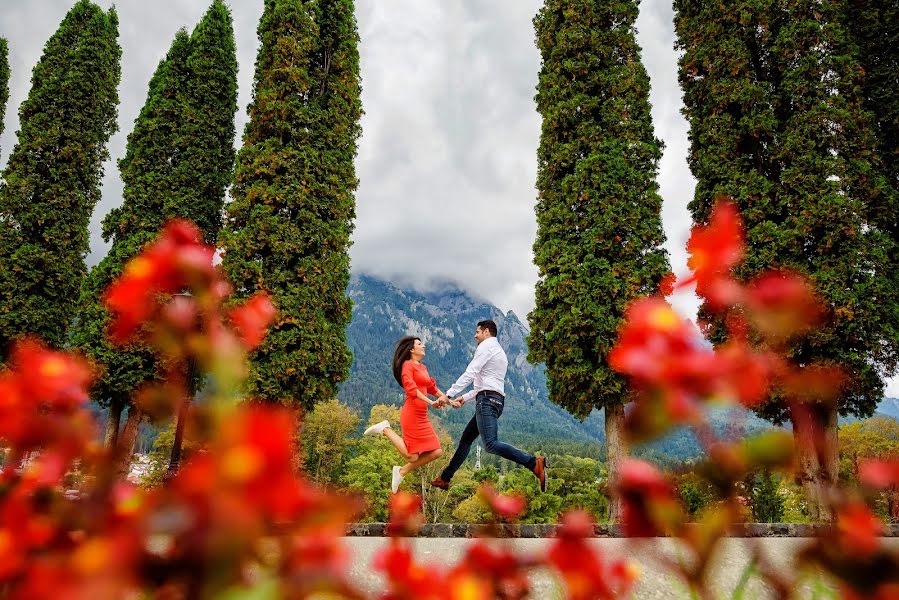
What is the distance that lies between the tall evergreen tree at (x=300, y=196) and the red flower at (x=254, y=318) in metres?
9.71

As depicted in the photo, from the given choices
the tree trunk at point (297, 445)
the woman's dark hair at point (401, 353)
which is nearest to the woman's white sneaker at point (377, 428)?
the woman's dark hair at point (401, 353)

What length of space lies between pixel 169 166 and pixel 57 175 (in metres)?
3.03

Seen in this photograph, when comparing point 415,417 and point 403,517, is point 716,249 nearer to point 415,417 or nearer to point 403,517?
point 403,517

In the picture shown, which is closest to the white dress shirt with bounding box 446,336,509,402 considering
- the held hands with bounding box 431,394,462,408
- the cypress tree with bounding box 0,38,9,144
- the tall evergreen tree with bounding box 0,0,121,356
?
the held hands with bounding box 431,394,462,408

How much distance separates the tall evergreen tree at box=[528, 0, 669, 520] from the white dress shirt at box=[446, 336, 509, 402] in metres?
3.81

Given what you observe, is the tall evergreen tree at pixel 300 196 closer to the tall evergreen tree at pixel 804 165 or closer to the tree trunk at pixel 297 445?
the tree trunk at pixel 297 445

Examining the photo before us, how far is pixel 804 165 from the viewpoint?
8.95 meters

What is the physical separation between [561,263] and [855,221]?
193 inches

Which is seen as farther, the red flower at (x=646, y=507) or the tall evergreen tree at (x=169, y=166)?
the tall evergreen tree at (x=169, y=166)

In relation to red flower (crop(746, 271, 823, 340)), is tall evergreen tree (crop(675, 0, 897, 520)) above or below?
above

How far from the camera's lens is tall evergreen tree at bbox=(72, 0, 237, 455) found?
1173 centimetres

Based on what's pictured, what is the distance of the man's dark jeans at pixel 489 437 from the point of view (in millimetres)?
5480

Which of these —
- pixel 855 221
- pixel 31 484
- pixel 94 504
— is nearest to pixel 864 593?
pixel 94 504

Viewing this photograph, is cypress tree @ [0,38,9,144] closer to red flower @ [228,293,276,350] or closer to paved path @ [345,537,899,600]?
paved path @ [345,537,899,600]
